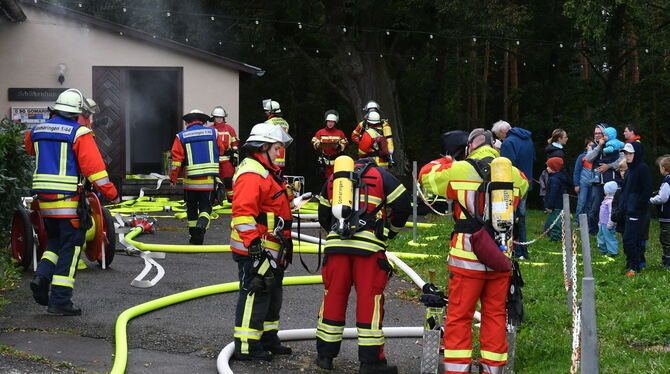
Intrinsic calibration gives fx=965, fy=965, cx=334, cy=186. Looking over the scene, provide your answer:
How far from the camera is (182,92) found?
21.5m

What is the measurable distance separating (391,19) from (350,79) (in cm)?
233

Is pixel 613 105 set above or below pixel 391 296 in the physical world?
above

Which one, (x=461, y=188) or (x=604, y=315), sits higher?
(x=461, y=188)

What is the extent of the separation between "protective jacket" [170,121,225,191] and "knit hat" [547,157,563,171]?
16.2 ft

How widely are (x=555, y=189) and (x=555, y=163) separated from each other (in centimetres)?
44

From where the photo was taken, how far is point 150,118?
2656 cm

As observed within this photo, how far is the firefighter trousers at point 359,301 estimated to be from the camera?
7090 mm

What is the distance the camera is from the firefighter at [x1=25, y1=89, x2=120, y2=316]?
8727 millimetres

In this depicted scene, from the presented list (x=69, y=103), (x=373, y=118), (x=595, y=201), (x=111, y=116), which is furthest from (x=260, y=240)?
(x=111, y=116)

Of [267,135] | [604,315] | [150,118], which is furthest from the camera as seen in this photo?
[150,118]

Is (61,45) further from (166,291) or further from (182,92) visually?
(166,291)

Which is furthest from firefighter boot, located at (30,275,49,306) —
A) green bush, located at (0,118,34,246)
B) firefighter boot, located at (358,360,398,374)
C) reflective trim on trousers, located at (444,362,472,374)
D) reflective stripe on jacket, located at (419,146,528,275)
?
reflective trim on trousers, located at (444,362,472,374)

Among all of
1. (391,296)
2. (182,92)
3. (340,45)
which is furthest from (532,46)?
(391,296)

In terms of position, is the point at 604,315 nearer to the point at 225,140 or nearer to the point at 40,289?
the point at 40,289
